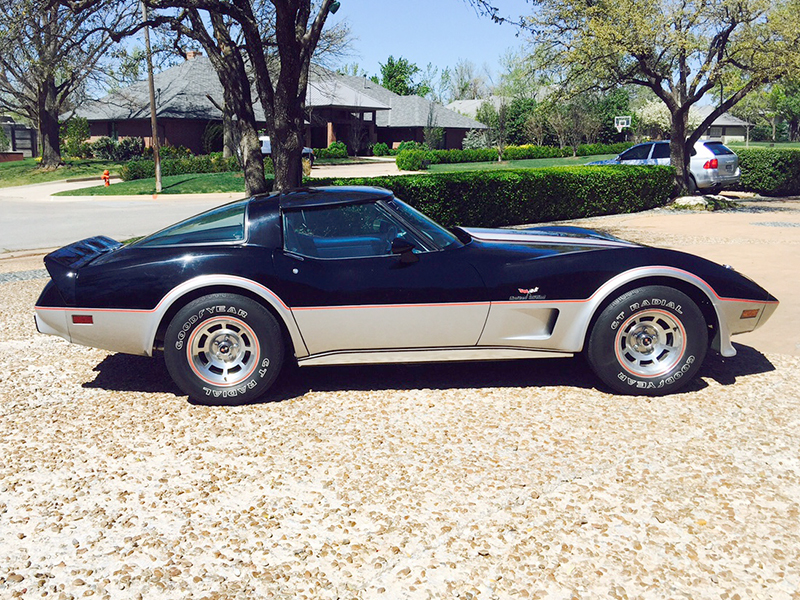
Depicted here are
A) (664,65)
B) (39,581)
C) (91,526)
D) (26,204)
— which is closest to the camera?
(39,581)

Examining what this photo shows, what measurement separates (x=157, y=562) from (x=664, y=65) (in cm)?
A: 1838

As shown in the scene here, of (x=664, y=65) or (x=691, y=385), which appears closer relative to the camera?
(x=691, y=385)

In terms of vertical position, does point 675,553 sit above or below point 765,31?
below

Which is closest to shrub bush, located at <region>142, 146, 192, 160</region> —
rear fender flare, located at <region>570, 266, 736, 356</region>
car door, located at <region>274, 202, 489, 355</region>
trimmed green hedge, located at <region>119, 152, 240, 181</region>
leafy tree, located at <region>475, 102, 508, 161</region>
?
trimmed green hedge, located at <region>119, 152, 240, 181</region>

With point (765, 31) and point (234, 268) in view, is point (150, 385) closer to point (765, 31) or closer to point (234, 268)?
point (234, 268)

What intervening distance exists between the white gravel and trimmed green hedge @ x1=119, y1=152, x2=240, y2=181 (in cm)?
2949

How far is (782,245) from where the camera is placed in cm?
1168

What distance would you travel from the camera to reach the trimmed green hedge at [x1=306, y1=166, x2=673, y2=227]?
1356 centimetres

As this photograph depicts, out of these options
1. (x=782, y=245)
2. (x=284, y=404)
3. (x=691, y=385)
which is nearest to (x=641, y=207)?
(x=782, y=245)

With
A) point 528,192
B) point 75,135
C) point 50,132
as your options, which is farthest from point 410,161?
point 528,192

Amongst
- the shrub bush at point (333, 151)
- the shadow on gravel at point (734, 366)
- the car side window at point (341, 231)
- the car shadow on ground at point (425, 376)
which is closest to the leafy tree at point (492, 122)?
the shrub bush at point (333, 151)

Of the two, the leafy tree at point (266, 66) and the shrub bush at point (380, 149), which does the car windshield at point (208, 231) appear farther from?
the shrub bush at point (380, 149)

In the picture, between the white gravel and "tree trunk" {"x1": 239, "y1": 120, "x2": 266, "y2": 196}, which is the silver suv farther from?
the white gravel

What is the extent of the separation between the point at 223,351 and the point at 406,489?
5.80 ft
